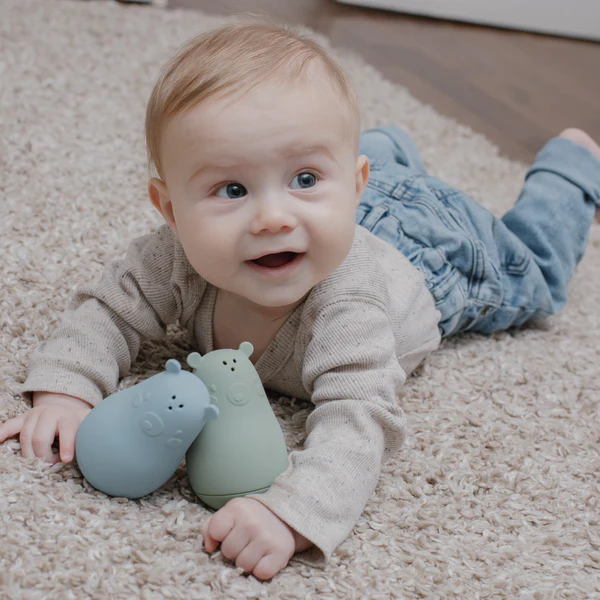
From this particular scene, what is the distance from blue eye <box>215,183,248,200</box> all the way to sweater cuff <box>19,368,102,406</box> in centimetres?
27

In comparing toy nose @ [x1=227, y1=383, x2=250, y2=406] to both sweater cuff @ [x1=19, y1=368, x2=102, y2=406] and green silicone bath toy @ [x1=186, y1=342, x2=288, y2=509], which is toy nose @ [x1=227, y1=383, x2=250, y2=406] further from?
sweater cuff @ [x1=19, y1=368, x2=102, y2=406]

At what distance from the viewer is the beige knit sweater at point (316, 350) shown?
82 centimetres

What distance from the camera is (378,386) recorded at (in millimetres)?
901

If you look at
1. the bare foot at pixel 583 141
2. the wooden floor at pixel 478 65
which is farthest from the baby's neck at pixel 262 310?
the wooden floor at pixel 478 65

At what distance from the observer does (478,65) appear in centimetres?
275

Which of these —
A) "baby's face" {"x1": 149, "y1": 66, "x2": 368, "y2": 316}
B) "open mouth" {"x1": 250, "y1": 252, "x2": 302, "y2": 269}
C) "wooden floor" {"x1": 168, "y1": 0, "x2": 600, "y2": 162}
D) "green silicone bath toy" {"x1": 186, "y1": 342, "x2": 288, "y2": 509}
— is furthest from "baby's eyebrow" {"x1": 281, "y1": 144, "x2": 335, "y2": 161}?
"wooden floor" {"x1": 168, "y1": 0, "x2": 600, "y2": 162}

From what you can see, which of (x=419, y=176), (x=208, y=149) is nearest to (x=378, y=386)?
(x=208, y=149)

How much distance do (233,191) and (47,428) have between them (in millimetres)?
318

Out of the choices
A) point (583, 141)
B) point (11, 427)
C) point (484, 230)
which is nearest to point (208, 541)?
point (11, 427)

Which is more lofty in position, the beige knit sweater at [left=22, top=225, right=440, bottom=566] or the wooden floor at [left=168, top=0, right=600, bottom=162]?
the beige knit sweater at [left=22, top=225, right=440, bottom=566]

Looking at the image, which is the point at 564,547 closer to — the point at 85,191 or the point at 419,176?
the point at 419,176

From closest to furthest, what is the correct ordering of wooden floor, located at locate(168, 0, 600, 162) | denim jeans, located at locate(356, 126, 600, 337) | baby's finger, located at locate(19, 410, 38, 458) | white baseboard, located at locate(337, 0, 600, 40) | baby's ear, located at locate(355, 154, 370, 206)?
baby's finger, located at locate(19, 410, 38, 458), baby's ear, located at locate(355, 154, 370, 206), denim jeans, located at locate(356, 126, 600, 337), wooden floor, located at locate(168, 0, 600, 162), white baseboard, located at locate(337, 0, 600, 40)

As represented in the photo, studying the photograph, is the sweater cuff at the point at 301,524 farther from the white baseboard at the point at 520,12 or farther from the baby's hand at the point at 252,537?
the white baseboard at the point at 520,12

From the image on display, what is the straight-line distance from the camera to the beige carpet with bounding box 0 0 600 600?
757 millimetres
